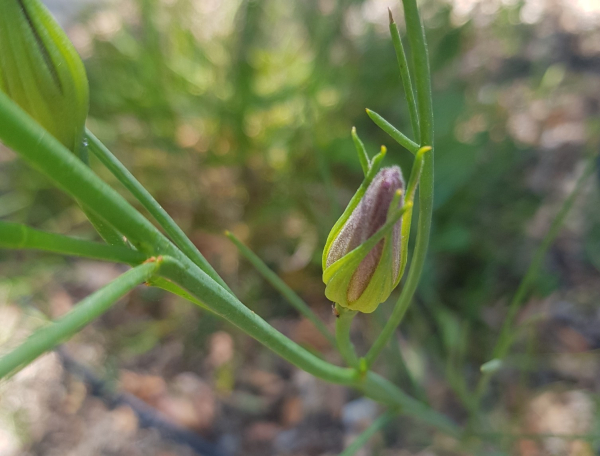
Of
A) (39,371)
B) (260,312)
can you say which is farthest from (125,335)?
(260,312)

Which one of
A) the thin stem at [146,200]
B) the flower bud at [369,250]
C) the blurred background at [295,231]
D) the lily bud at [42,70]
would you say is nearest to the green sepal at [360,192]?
the flower bud at [369,250]

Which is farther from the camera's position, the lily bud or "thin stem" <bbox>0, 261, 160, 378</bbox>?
the lily bud

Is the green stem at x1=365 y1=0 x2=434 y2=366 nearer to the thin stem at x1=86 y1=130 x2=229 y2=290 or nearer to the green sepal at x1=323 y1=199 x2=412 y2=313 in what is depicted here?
the green sepal at x1=323 y1=199 x2=412 y2=313

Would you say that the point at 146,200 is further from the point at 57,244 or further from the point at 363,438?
the point at 363,438

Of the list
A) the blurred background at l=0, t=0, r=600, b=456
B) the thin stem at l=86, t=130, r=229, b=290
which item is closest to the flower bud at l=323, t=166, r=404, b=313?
the thin stem at l=86, t=130, r=229, b=290

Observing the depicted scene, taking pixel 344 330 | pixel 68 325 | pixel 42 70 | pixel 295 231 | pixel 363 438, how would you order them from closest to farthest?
1. pixel 68 325
2. pixel 42 70
3. pixel 344 330
4. pixel 363 438
5. pixel 295 231

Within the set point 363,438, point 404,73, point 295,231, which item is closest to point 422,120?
point 404,73

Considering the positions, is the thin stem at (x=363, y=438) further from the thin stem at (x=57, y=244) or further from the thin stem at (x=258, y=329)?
the thin stem at (x=57, y=244)
